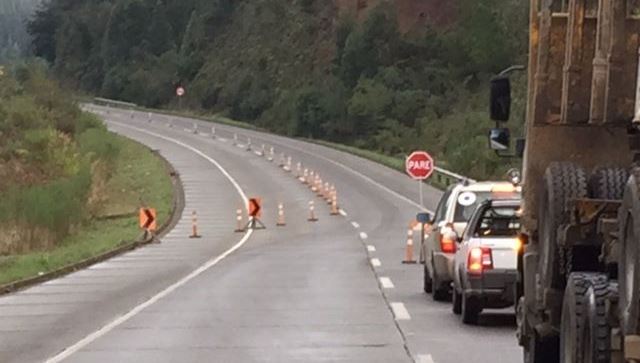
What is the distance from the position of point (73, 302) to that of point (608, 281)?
14651 mm

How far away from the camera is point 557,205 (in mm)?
10375

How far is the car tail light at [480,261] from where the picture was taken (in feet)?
56.9

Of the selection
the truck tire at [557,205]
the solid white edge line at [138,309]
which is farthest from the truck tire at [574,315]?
the solid white edge line at [138,309]

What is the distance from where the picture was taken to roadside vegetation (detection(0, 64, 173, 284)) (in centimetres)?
4236

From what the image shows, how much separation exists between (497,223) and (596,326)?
933cm

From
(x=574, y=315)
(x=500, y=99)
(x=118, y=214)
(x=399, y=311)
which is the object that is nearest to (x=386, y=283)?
(x=399, y=311)

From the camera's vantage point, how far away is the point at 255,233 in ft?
157

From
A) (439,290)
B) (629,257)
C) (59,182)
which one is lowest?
(59,182)

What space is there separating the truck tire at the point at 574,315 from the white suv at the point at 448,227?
32.0 ft

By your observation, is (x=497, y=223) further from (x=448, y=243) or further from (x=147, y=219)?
(x=147, y=219)

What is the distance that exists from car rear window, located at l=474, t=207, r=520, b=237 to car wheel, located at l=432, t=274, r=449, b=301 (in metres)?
3.07

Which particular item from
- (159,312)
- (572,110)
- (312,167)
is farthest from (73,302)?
(312,167)

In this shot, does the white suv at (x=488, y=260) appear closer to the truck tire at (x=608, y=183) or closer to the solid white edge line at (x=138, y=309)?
the solid white edge line at (x=138, y=309)

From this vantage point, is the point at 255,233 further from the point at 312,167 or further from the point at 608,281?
the point at 608,281
